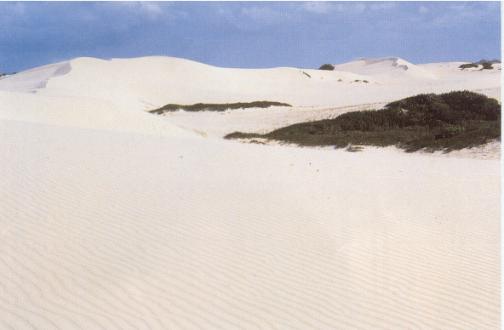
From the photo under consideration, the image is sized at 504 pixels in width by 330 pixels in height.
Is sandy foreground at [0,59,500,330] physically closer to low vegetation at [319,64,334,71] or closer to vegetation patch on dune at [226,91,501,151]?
vegetation patch on dune at [226,91,501,151]

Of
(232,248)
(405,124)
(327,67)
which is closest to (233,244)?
(232,248)

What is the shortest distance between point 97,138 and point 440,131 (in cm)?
1272

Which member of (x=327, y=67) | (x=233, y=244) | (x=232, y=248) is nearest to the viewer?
(x=232, y=248)

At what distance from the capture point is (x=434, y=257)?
19.7ft

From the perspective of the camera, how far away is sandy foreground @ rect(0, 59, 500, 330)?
14.3 feet

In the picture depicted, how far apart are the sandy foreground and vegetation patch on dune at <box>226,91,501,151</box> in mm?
7435

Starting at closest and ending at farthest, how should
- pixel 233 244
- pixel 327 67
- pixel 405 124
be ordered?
pixel 233 244 → pixel 405 124 → pixel 327 67

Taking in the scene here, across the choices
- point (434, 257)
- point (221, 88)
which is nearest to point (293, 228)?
point (434, 257)

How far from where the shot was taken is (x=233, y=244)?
19.5 ft

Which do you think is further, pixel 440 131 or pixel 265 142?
pixel 265 142

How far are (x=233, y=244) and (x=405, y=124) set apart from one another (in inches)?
730

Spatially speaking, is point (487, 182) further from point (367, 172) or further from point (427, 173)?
point (367, 172)

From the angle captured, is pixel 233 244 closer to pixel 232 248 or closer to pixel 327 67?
pixel 232 248

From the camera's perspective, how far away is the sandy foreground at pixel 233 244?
4367 mm
